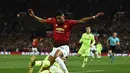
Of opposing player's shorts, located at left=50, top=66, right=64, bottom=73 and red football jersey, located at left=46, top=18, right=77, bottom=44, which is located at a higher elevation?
red football jersey, located at left=46, top=18, right=77, bottom=44

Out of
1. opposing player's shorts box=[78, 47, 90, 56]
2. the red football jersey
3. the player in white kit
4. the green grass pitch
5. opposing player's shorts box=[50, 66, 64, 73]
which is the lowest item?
the green grass pitch

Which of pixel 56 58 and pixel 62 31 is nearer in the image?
pixel 56 58

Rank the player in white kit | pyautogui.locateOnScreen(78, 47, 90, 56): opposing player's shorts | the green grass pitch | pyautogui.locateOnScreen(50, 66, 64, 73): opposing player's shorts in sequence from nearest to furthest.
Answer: the player in white kit, pyautogui.locateOnScreen(50, 66, 64, 73): opposing player's shorts, the green grass pitch, pyautogui.locateOnScreen(78, 47, 90, 56): opposing player's shorts

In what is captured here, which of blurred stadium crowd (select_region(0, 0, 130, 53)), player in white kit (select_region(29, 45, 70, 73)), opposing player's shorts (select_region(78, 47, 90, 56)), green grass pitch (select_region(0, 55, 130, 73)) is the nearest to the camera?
player in white kit (select_region(29, 45, 70, 73))

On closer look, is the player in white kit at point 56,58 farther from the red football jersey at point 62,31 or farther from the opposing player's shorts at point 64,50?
the red football jersey at point 62,31

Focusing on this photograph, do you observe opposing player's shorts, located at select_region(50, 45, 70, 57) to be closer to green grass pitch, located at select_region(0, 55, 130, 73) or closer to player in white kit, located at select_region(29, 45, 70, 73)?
player in white kit, located at select_region(29, 45, 70, 73)

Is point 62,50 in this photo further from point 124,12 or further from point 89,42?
point 124,12

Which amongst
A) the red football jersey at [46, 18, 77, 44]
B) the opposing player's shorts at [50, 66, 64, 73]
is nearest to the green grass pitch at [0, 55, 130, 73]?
the red football jersey at [46, 18, 77, 44]

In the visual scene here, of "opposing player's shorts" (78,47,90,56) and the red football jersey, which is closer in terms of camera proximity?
the red football jersey

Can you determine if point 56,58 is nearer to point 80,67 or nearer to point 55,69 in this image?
point 55,69

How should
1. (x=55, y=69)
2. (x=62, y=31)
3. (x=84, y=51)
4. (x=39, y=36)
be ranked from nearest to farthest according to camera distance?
(x=55, y=69) → (x=62, y=31) → (x=84, y=51) → (x=39, y=36)

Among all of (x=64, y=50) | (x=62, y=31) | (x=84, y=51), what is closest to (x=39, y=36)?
(x=84, y=51)

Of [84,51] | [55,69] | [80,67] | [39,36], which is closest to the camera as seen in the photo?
[55,69]

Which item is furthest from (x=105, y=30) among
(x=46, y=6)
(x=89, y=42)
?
(x=89, y=42)
